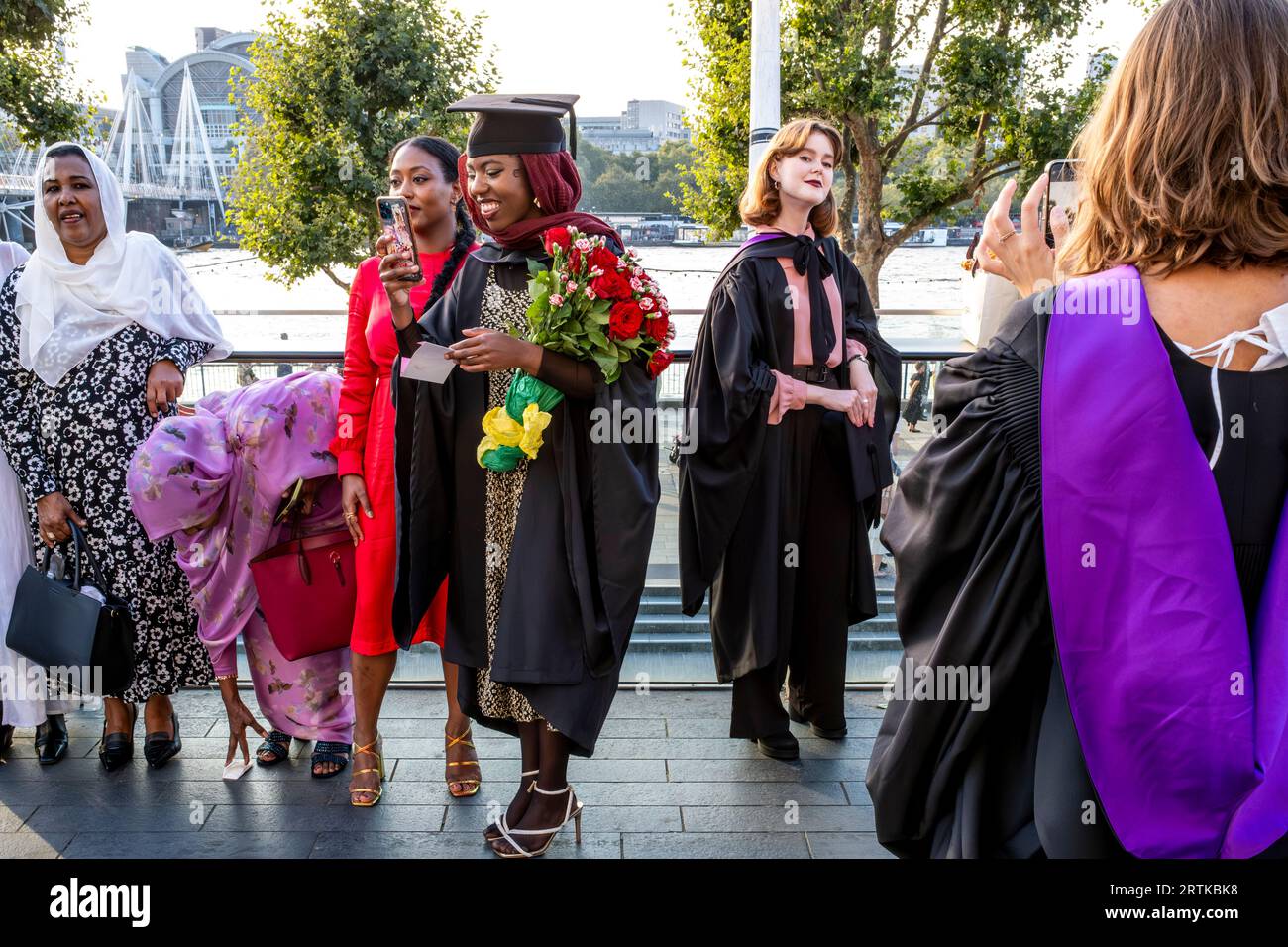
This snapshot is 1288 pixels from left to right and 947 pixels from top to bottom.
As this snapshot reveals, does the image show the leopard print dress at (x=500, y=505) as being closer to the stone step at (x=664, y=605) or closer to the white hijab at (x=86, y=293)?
the white hijab at (x=86, y=293)

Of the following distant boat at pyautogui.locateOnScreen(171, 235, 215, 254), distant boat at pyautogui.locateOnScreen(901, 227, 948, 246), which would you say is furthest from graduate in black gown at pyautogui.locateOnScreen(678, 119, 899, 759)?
distant boat at pyautogui.locateOnScreen(171, 235, 215, 254)

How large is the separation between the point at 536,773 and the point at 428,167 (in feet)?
6.65

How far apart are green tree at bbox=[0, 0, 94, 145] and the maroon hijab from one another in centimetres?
675

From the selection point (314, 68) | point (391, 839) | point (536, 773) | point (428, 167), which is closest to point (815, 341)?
point (428, 167)

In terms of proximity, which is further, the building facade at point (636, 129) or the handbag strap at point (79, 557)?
the building facade at point (636, 129)

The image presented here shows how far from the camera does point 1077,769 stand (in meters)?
1.87

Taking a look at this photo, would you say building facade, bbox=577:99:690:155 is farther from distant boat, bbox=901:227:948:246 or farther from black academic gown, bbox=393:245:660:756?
black academic gown, bbox=393:245:660:756

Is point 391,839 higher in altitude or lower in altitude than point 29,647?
lower

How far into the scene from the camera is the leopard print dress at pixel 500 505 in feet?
11.1

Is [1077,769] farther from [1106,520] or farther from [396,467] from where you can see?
[396,467]

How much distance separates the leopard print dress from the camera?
11.1 ft

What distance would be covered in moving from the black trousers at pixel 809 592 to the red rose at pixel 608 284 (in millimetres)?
1213

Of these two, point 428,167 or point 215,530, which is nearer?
point 428,167

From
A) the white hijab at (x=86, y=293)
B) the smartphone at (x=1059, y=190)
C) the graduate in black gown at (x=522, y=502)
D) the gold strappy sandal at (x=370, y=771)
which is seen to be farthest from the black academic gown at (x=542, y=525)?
the smartphone at (x=1059, y=190)
